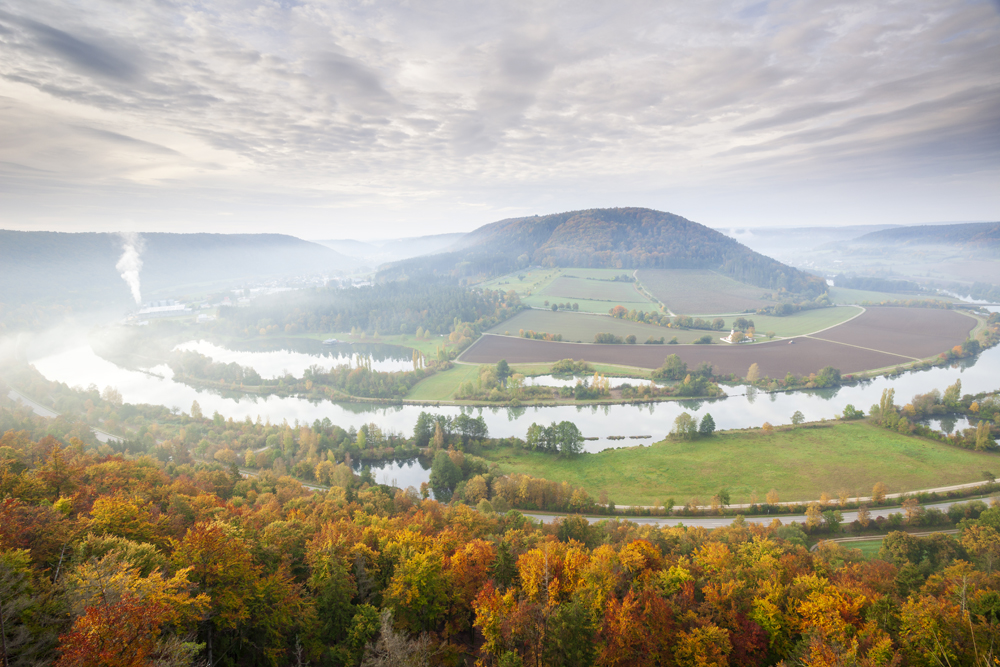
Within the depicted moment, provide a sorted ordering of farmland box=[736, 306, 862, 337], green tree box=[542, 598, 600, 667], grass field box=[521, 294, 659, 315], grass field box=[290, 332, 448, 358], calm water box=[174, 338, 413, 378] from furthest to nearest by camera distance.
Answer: grass field box=[521, 294, 659, 315], grass field box=[290, 332, 448, 358], farmland box=[736, 306, 862, 337], calm water box=[174, 338, 413, 378], green tree box=[542, 598, 600, 667]

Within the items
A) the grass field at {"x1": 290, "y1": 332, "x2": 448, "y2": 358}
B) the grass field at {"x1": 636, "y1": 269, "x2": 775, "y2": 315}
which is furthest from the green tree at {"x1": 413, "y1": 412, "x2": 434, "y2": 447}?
the grass field at {"x1": 636, "y1": 269, "x2": 775, "y2": 315}

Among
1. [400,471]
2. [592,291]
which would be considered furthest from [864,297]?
[400,471]

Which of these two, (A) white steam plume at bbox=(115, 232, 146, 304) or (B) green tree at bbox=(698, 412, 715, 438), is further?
(A) white steam plume at bbox=(115, 232, 146, 304)

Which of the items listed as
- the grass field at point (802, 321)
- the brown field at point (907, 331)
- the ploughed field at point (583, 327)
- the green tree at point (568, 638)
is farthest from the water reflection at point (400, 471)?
the brown field at point (907, 331)

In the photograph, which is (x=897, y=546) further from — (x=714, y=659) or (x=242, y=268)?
(x=242, y=268)

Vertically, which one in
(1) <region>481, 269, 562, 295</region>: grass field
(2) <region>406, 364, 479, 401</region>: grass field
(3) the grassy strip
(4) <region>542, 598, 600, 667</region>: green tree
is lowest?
(2) <region>406, 364, 479, 401</region>: grass field

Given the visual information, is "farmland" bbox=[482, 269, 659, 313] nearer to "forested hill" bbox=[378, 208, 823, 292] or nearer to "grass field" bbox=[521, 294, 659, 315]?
"grass field" bbox=[521, 294, 659, 315]

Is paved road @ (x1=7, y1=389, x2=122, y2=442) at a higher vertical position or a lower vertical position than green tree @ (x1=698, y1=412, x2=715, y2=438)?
higher
